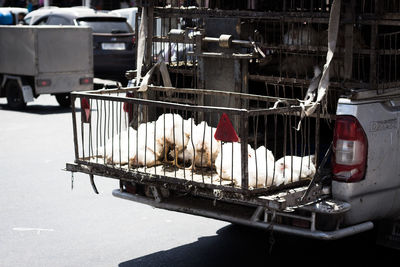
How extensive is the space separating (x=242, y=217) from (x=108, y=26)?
46.7 ft

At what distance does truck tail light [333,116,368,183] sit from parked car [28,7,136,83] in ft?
45.0

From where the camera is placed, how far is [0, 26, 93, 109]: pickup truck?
14.3m

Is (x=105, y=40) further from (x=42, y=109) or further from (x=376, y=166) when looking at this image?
(x=376, y=166)

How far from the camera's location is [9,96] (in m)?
15.1

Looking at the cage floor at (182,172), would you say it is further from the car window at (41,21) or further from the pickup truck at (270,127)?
the car window at (41,21)

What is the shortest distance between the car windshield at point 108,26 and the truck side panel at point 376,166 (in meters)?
13.9

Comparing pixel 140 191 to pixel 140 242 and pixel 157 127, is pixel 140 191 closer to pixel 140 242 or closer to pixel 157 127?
pixel 157 127

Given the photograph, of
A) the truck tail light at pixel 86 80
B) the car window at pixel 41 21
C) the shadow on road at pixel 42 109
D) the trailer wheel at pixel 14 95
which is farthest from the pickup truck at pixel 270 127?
the car window at pixel 41 21

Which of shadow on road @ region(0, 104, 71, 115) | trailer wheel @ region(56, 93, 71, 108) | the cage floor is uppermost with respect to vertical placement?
the cage floor

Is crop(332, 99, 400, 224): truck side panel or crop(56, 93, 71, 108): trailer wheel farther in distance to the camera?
crop(56, 93, 71, 108): trailer wheel

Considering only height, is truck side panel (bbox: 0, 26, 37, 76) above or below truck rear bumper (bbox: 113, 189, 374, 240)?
above

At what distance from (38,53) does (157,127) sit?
9054 millimetres

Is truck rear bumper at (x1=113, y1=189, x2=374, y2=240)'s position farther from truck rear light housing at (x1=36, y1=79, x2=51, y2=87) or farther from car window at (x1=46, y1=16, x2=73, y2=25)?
car window at (x1=46, y1=16, x2=73, y2=25)

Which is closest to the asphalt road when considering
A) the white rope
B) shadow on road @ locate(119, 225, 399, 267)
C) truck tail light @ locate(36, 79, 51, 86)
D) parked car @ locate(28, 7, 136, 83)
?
shadow on road @ locate(119, 225, 399, 267)
